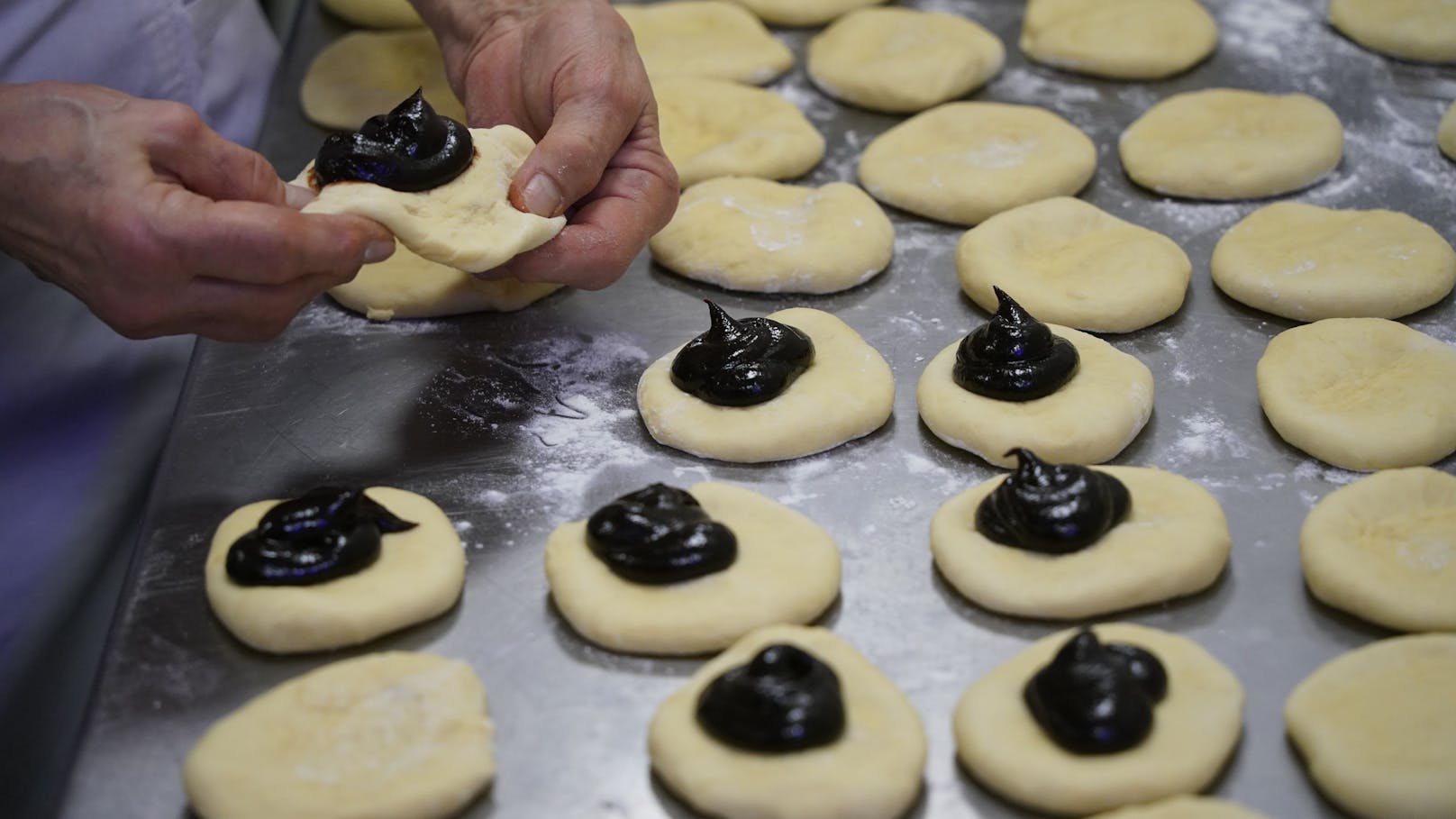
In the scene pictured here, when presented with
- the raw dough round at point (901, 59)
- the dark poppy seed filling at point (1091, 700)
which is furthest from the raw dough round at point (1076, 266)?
the dark poppy seed filling at point (1091, 700)

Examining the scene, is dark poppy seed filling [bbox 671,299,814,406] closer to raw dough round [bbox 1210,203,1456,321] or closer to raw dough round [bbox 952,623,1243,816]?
raw dough round [bbox 952,623,1243,816]

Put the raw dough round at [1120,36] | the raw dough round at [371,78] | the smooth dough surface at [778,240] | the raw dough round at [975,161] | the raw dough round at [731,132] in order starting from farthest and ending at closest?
the raw dough round at [1120,36] < the raw dough round at [371,78] < the raw dough round at [731,132] < the raw dough round at [975,161] < the smooth dough surface at [778,240]

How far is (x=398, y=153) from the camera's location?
7.02ft

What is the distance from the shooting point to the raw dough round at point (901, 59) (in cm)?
323

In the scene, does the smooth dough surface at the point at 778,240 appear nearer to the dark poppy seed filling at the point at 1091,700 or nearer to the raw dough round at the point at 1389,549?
the raw dough round at the point at 1389,549

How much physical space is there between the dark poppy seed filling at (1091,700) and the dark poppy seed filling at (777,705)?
0.27 metres

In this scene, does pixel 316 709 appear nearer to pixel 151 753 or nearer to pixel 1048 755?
pixel 151 753

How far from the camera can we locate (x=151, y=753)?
67.7 inches

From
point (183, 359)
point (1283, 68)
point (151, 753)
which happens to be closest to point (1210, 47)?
point (1283, 68)

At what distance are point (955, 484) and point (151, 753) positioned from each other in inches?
50.6

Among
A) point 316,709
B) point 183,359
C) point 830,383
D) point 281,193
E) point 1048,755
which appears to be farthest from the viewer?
point 183,359

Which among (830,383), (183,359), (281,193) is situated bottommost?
(183,359)

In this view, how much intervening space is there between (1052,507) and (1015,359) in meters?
0.39

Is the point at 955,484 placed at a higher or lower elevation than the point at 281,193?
lower
